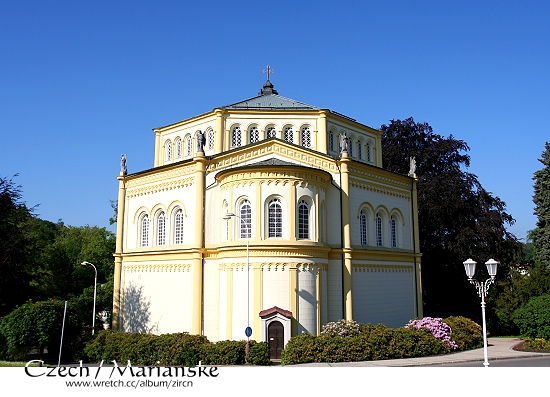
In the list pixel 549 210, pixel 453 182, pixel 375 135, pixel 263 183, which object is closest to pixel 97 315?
pixel 263 183

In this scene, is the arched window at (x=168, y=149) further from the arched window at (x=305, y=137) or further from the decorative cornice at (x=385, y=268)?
the decorative cornice at (x=385, y=268)

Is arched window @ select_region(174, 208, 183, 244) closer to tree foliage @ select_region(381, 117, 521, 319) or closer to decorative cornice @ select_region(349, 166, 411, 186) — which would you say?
decorative cornice @ select_region(349, 166, 411, 186)

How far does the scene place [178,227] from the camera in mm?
30297

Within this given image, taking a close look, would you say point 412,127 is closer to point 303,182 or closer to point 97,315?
point 303,182

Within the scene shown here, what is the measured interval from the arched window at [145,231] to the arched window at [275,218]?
10452mm

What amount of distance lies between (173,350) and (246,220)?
752 cm

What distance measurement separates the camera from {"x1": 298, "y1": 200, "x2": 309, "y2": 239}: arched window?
26062 millimetres

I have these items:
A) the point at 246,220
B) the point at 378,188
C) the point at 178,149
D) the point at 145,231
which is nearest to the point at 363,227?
the point at 378,188

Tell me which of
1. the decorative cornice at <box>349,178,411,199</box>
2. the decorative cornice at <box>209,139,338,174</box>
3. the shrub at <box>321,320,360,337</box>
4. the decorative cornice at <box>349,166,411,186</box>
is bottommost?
the shrub at <box>321,320,360,337</box>

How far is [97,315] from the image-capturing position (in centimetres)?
3984

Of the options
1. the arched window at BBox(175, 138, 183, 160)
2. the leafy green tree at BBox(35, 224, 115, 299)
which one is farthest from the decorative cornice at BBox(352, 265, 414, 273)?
the leafy green tree at BBox(35, 224, 115, 299)

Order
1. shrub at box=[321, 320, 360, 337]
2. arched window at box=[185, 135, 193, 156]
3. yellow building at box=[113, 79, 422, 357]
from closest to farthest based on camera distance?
1. shrub at box=[321, 320, 360, 337]
2. yellow building at box=[113, 79, 422, 357]
3. arched window at box=[185, 135, 193, 156]

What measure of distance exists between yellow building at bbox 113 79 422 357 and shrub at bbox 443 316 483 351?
3.66 meters

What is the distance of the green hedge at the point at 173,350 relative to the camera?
73.7 feet
